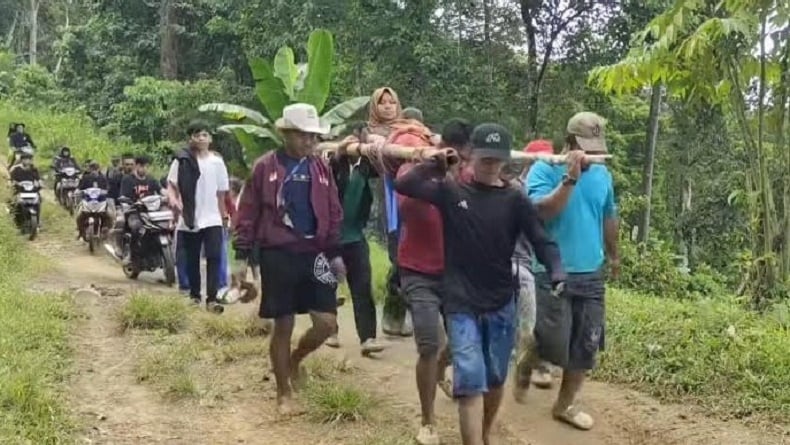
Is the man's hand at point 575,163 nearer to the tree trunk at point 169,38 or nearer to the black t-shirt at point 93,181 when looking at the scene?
the black t-shirt at point 93,181

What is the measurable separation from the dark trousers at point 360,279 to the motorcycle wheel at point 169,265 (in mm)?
4541

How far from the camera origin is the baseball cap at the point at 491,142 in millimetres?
4391

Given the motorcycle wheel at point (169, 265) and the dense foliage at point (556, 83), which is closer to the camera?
the dense foliage at point (556, 83)

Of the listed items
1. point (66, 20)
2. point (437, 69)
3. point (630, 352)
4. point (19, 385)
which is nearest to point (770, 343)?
point (630, 352)

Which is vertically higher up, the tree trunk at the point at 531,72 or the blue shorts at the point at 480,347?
the tree trunk at the point at 531,72

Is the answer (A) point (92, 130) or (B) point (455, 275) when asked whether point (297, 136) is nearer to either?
(B) point (455, 275)

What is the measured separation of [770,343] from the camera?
6.32m

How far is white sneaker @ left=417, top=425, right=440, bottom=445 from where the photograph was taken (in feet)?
16.9

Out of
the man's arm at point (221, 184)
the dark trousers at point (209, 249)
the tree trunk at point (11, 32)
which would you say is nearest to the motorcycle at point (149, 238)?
the dark trousers at point (209, 249)

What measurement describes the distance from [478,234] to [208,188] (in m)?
4.68

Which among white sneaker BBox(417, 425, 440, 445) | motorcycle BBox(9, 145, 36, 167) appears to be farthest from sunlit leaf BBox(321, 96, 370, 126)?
motorcycle BBox(9, 145, 36, 167)

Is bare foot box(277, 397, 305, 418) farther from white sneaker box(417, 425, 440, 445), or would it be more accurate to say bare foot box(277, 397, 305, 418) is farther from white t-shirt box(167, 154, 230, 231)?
white t-shirt box(167, 154, 230, 231)

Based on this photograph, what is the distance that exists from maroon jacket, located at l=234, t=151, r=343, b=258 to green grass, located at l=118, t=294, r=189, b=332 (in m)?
2.53

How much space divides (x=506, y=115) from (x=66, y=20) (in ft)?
87.2
